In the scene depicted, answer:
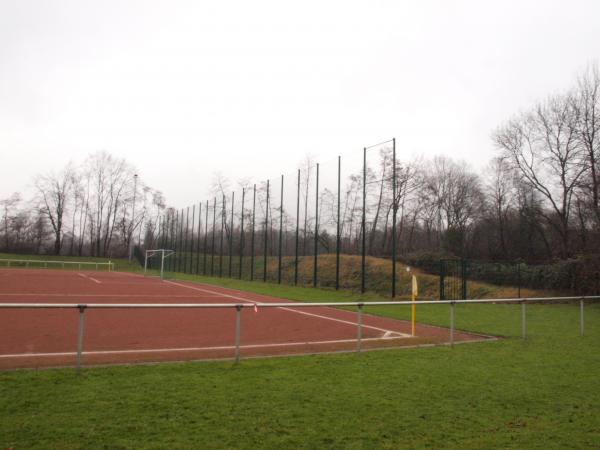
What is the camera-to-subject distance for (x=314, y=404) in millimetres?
5102

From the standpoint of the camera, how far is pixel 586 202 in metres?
27.1

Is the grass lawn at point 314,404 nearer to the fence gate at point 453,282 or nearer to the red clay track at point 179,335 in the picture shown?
the red clay track at point 179,335

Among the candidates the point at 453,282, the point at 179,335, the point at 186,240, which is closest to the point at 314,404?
the point at 179,335

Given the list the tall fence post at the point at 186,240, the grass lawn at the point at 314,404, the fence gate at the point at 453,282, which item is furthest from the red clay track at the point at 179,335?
the tall fence post at the point at 186,240

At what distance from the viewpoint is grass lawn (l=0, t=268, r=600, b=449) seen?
4.06m

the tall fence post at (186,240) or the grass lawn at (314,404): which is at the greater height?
the tall fence post at (186,240)

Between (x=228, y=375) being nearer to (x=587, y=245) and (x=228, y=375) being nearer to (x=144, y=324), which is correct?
(x=144, y=324)

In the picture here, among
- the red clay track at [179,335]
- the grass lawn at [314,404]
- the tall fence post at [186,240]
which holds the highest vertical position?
the tall fence post at [186,240]

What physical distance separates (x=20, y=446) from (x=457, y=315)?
14.9 metres

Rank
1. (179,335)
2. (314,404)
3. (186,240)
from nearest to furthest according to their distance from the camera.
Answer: (314,404)
(179,335)
(186,240)

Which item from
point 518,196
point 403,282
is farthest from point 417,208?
point 403,282

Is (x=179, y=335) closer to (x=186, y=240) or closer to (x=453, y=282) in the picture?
(x=453, y=282)

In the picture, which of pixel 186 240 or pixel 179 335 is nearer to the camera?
pixel 179 335

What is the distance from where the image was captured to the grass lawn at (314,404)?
160 inches
